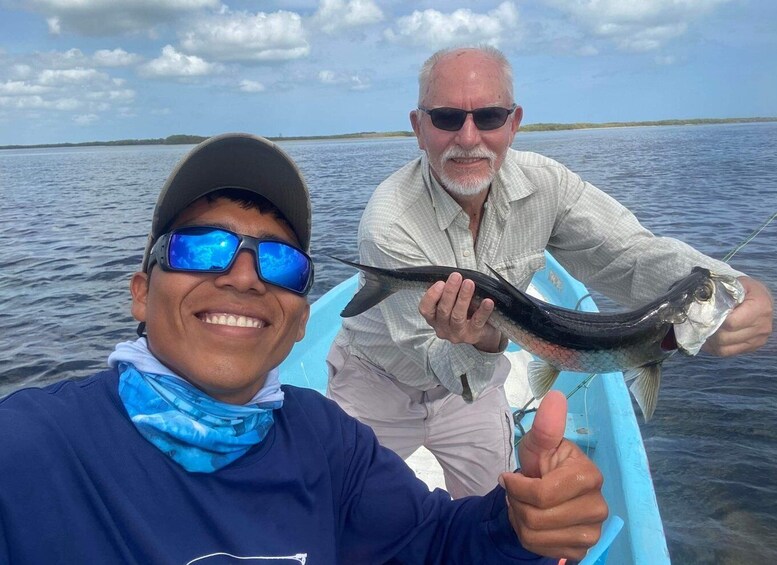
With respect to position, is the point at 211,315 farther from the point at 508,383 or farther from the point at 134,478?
the point at 508,383

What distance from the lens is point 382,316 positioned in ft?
12.5

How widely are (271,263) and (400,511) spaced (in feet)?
3.46

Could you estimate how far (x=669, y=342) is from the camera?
3.21m

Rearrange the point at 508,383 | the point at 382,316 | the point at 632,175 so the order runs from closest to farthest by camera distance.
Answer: the point at 382,316 < the point at 508,383 < the point at 632,175

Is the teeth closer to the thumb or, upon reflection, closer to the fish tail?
the thumb

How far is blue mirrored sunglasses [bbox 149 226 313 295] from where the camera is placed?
195 cm

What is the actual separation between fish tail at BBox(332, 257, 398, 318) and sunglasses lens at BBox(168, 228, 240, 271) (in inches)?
→ 51.6

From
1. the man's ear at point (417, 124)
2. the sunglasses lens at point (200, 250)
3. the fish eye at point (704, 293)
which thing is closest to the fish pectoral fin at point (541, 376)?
the fish eye at point (704, 293)

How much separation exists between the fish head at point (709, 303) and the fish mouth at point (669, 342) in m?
0.09

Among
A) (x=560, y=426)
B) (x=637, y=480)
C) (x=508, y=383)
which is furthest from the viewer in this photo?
(x=508, y=383)

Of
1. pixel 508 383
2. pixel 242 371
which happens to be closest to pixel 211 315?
pixel 242 371

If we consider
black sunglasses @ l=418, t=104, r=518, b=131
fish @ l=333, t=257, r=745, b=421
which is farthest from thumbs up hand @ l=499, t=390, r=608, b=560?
Result: black sunglasses @ l=418, t=104, r=518, b=131

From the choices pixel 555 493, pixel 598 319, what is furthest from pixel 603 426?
pixel 555 493

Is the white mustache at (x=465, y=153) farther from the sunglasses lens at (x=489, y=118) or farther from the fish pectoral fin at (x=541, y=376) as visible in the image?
the fish pectoral fin at (x=541, y=376)
